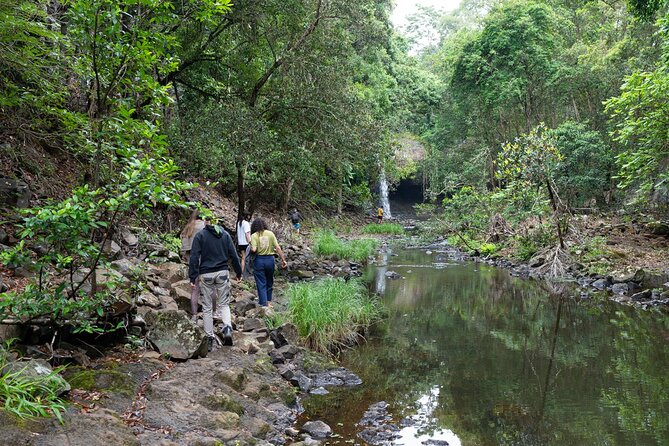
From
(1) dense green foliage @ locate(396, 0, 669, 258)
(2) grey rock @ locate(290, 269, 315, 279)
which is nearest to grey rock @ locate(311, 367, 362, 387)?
(2) grey rock @ locate(290, 269, 315, 279)

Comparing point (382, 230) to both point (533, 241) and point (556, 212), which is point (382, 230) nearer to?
point (533, 241)

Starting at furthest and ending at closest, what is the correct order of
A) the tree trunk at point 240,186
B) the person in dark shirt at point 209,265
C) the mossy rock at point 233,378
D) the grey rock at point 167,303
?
the tree trunk at point 240,186 → the grey rock at point 167,303 → the person in dark shirt at point 209,265 → the mossy rock at point 233,378

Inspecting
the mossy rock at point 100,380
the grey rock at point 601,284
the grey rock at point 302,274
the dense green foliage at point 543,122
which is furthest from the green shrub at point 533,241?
the mossy rock at point 100,380

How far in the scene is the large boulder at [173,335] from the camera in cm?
559

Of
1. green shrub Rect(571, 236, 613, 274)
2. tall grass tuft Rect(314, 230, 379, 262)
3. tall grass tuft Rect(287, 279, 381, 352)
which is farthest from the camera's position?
tall grass tuft Rect(314, 230, 379, 262)

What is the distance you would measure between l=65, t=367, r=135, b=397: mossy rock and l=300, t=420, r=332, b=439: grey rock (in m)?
1.82

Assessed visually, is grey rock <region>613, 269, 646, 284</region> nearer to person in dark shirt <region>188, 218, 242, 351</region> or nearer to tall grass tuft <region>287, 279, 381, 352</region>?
tall grass tuft <region>287, 279, 381, 352</region>

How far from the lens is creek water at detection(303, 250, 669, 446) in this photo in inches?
217

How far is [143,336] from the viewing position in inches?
221

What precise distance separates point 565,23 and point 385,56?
409 inches

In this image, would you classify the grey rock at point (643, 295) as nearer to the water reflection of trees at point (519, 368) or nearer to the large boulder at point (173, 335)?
the water reflection of trees at point (519, 368)

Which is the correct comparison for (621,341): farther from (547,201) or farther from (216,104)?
(216,104)

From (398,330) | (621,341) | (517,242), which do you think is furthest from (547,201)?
(398,330)

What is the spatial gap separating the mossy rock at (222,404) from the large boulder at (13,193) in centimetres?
453
